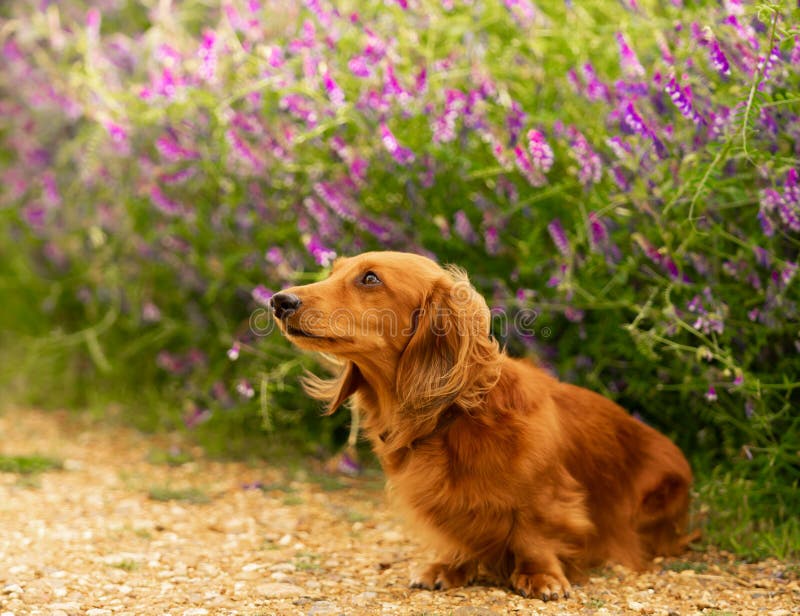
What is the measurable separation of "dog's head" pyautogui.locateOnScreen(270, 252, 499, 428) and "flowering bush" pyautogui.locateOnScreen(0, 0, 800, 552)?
0.67 metres

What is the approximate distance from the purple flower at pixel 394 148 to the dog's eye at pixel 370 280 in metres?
0.94

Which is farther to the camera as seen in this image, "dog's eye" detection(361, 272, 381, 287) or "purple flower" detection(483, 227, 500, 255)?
"purple flower" detection(483, 227, 500, 255)

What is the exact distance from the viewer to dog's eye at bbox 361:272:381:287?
2939 millimetres

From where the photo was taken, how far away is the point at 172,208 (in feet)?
16.1

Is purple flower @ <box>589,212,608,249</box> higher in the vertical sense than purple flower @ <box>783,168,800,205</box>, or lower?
lower

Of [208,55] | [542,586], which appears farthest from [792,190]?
[208,55]

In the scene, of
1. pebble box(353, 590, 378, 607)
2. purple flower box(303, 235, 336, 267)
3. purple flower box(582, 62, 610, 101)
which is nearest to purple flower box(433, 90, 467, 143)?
purple flower box(582, 62, 610, 101)

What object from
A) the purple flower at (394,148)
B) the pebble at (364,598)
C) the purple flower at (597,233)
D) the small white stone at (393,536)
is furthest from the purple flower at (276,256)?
the pebble at (364,598)

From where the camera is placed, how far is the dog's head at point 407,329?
286 centimetres

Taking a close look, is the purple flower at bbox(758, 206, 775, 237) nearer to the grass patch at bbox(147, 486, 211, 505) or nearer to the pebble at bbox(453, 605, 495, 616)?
the pebble at bbox(453, 605, 495, 616)

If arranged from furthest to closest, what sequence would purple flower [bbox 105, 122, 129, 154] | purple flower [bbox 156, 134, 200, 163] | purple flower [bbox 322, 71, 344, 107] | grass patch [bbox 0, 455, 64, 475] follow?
1. purple flower [bbox 105, 122, 129, 154]
2. purple flower [bbox 156, 134, 200, 163]
3. grass patch [bbox 0, 455, 64, 475]
4. purple flower [bbox 322, 71, 344, 107]

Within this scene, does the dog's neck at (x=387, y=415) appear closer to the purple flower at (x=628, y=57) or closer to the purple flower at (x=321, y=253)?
the purple flower at (x=321, y=253)

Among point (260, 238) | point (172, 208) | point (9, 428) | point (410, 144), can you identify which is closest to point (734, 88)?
point (410, 144)

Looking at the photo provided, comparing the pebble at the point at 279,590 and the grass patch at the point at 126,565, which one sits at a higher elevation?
the pebble at the point at 279,590
